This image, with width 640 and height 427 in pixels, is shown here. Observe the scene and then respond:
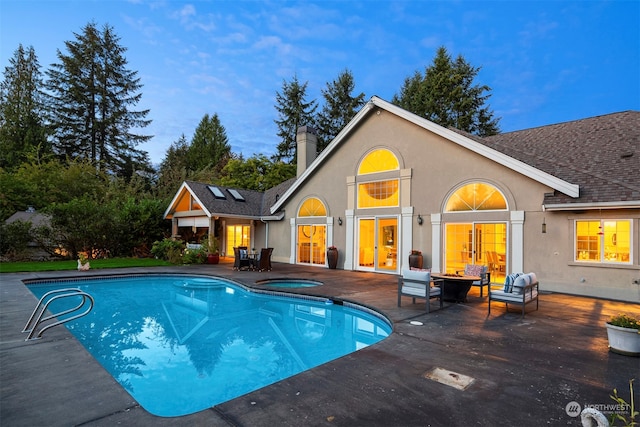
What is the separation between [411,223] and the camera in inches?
499

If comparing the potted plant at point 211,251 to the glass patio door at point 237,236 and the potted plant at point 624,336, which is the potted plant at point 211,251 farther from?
the potted plant at point 624,336

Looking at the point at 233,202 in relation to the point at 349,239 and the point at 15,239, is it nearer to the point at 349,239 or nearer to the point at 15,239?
the point at 349,239

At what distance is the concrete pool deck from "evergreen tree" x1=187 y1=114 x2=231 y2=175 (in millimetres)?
37427

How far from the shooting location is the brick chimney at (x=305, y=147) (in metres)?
17.9

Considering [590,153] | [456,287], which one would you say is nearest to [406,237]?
[456,287]

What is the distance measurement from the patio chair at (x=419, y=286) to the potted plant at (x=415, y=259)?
13.9 feet

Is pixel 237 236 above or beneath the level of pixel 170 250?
above

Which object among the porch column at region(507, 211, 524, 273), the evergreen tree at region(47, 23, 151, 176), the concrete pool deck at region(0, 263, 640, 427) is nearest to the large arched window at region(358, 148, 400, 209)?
the porch column at region(507, 211, 524, 273)

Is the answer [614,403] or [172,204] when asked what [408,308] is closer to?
[614,403]

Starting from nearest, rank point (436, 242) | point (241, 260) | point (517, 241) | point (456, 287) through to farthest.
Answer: point (456, 287) < point (517, 241) < point (436, 242) < point (241, 260)

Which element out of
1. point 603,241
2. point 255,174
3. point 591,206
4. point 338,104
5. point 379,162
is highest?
point 338,104

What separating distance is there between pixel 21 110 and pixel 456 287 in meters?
37.6

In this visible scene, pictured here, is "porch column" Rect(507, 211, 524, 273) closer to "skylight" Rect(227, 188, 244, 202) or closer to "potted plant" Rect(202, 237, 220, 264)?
"potted plant" Rect(202, 237, 220, 264)

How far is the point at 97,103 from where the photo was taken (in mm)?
31734
